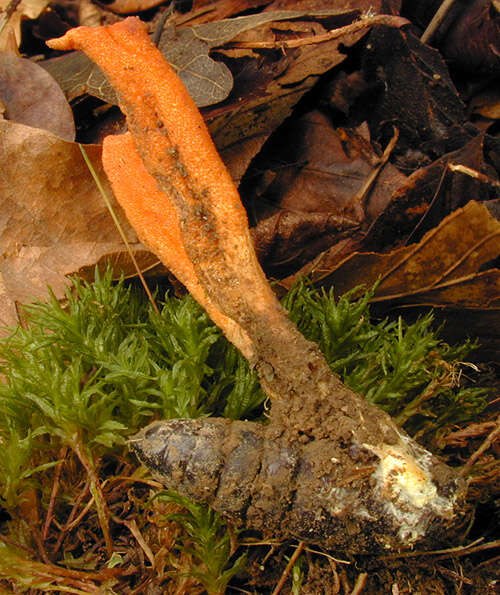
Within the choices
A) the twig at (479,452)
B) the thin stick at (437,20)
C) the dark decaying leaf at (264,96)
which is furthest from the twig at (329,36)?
the twig at (479,452)

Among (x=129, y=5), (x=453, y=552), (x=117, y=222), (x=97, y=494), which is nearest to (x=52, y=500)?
(x=97, y=494)

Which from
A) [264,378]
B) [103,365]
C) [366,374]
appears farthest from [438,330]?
[103,365]

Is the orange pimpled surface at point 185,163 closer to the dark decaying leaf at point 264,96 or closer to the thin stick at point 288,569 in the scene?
the dark decaying leaf at point 264,96

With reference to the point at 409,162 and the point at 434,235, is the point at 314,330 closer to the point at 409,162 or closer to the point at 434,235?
the point at 434,235

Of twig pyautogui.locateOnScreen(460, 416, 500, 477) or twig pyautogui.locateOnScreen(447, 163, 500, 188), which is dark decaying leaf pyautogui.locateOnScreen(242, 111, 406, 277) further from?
twig pyautogui.locateOnScreen(460, 416, 500, 477)

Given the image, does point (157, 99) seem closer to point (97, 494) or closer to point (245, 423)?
point (245, 423)

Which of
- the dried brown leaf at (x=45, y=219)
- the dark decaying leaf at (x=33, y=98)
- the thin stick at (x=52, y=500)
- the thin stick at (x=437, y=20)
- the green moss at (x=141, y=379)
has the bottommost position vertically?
the thin stick at (x=52, y=500)
